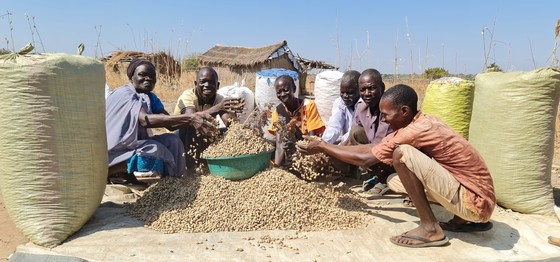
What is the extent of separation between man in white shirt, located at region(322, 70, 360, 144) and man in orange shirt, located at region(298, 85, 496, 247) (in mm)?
1538

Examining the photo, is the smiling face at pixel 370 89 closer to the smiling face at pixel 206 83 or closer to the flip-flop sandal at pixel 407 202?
the flip-flop sandal at pixel 407 202

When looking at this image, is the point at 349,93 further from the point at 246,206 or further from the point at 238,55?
the point at 238,55

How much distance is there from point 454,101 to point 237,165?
6.63 ft

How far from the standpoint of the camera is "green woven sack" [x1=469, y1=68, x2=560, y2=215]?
10.6 feet

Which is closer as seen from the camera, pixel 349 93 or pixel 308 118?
pixel 308 118

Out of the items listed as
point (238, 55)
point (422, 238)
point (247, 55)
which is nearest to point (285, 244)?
point (422, 238)

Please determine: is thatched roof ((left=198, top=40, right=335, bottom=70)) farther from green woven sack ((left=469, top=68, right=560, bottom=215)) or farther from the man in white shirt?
green woven sack ((left=469, top=68, right=560, bottom=215))

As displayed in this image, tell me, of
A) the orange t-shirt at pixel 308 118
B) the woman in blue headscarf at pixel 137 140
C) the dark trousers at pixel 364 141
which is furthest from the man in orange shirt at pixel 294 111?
the woman in blue headscarf at pixel 137 140

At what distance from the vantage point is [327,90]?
5805 millimetres

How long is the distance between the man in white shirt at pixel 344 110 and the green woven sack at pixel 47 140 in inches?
87.8

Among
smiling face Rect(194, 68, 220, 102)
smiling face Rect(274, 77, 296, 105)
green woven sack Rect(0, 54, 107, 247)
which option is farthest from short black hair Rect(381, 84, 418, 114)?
smiling face Rect(194, 68, 220, 102)

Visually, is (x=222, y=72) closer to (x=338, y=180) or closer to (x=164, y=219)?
(x=338, y=180)

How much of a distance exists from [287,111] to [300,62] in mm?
10949

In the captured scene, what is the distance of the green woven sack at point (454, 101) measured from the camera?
3863 millimetres
